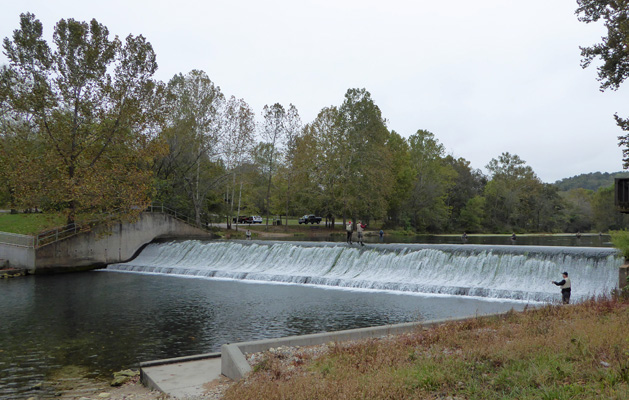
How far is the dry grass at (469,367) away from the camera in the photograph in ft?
18.8

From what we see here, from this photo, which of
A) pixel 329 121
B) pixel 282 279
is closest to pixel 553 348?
pixel 282 279

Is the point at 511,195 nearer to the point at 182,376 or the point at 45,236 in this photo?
the point at 45,236

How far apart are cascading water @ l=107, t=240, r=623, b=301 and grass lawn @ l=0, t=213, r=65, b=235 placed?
6.12 meters

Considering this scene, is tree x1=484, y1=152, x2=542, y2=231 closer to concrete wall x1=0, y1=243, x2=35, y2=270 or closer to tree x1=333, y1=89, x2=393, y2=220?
tree x1=333, y1=89, x2=393, y2=220

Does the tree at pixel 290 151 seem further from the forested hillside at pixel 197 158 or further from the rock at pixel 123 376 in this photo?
the rock at pixel 123 376

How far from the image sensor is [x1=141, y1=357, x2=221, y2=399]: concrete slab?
7379 mm

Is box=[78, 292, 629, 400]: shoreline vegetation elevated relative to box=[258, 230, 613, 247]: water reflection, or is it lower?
lower

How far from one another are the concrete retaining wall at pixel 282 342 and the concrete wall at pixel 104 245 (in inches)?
922

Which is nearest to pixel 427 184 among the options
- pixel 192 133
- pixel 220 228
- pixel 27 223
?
pixel 220 228

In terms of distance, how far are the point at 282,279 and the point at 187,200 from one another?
2151 centimetres

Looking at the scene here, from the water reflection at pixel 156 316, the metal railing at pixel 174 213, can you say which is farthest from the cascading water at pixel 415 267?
the metal railing at pixel 174 213

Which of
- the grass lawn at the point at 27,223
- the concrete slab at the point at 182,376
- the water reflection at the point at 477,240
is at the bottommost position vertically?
the concrete slab at the point at 182,376

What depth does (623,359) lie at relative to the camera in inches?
242

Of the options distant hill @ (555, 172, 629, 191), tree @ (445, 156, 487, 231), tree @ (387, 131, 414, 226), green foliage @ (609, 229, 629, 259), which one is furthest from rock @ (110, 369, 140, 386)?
distant hill @ (555, 172, 629, 191)
